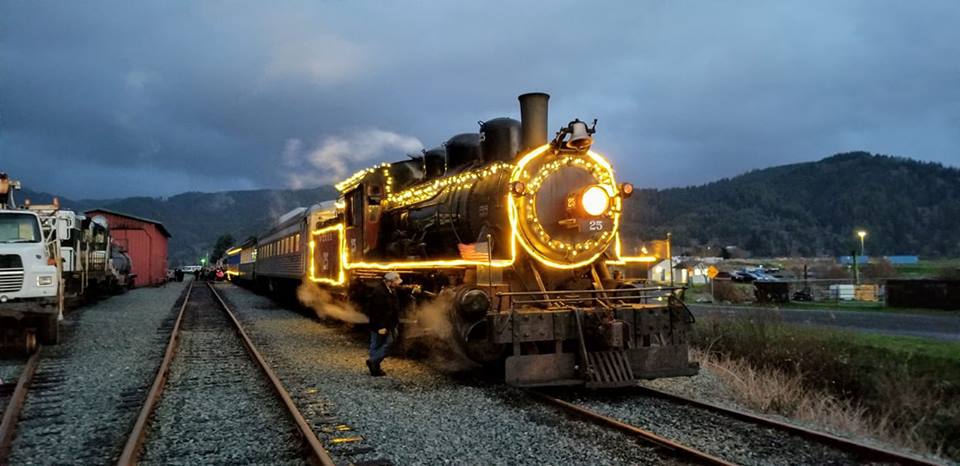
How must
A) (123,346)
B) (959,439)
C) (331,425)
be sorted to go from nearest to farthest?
(331,425) → (959,439) → (123,346)

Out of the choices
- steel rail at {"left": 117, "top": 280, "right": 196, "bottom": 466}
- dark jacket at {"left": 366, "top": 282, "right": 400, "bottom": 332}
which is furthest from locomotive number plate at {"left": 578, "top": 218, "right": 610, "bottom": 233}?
steel rail at {"left": 117, "top": 280, "right": 196, "bottom": 466}

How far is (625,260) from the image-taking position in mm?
9523

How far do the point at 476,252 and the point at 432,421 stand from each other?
7.41 ft

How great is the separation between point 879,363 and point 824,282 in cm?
2761

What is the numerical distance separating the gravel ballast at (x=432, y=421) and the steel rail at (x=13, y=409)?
2633mm

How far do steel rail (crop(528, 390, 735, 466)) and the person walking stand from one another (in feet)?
8.66

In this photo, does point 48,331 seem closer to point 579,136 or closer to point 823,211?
point 579,136

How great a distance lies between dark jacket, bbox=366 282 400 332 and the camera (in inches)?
378

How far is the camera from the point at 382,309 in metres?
9.66

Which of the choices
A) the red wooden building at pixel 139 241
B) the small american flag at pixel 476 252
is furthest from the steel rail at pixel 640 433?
the red wooden building at pixel 139 241

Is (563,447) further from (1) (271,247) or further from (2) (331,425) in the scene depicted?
(1) (271,247)

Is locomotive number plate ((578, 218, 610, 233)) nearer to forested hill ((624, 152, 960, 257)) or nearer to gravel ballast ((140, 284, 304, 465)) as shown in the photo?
gravel ballast ((140, 284, 304, 465))

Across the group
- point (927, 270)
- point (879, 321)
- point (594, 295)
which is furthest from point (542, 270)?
point (927, 270)

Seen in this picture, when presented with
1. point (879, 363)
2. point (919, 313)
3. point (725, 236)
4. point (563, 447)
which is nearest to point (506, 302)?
point (563, 447)
